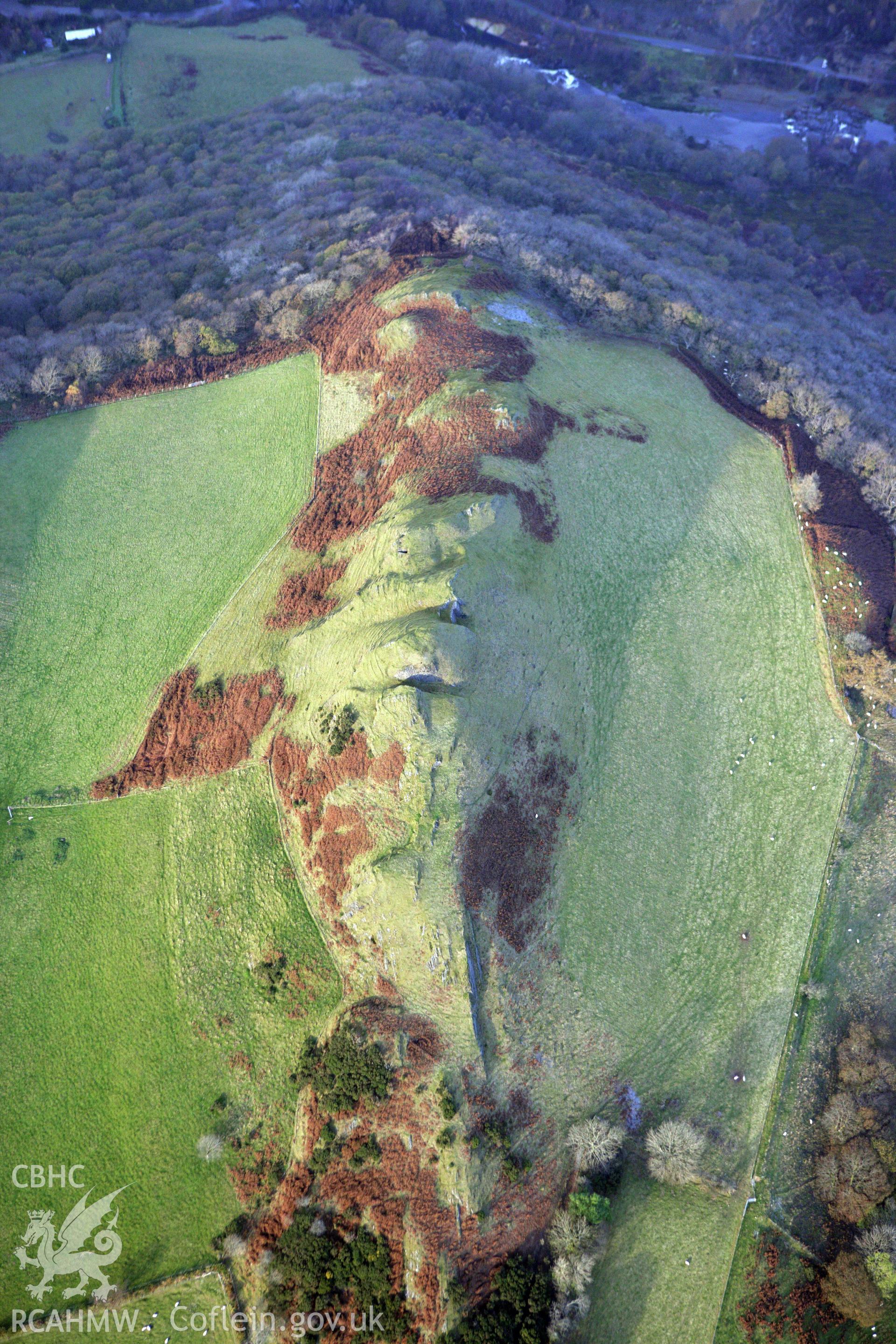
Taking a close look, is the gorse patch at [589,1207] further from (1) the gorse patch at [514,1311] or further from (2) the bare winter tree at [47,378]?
(2) the bare winter tree at [47,378]

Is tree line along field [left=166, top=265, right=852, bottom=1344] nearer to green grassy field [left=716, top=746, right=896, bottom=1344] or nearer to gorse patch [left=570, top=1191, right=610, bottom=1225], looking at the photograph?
green grassy field [left=716, top=746, right=896, bottom=1344]

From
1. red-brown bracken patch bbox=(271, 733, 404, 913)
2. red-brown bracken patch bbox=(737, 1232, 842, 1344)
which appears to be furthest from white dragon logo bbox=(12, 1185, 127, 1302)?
red-brown bracken patch bbox=(737, 1232, 842, 1344)

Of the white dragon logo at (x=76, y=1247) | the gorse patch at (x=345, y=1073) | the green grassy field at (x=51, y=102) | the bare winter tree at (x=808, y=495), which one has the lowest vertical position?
the white dragon logo at (x=76, y=1247)

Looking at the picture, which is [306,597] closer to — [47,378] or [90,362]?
[90,362]

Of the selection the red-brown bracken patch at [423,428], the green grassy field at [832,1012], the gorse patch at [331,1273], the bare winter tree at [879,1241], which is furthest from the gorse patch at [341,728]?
the bare winter tree at [879,1241]

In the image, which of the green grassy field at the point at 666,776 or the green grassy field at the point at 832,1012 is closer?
the green grassy field at the point at 832,1012

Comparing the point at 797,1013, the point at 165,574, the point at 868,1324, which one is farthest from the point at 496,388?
the point at 868,1324
